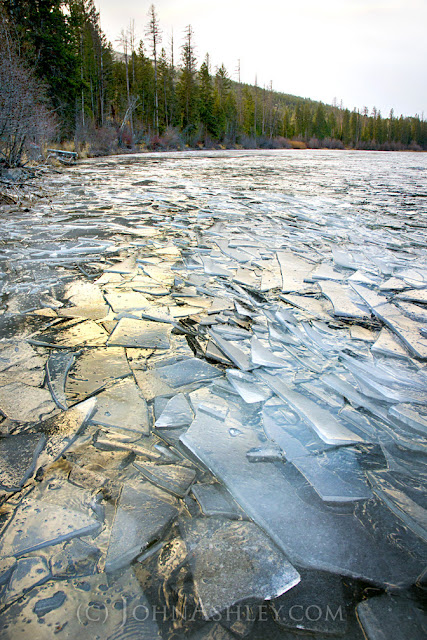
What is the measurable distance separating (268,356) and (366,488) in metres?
0.76

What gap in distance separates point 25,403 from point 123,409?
377mm

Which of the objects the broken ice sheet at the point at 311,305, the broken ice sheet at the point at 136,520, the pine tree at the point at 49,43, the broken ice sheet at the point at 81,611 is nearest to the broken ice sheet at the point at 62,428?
the broken ice sheet at the point at 136,520

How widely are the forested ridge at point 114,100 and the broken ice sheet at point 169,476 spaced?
26.3ft

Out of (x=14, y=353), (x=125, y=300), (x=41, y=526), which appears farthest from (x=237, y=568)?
(x=125, y=300)

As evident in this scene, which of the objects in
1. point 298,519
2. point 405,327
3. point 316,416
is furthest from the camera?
point 405,327

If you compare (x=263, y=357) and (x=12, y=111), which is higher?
(x=12, y=111)

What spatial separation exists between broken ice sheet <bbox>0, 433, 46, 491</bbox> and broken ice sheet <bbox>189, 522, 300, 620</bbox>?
0.55m

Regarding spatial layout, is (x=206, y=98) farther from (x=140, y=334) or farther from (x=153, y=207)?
(x=140, y=334)

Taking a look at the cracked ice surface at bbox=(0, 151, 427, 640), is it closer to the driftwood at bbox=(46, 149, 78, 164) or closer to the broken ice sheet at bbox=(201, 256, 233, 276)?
the broken ice sheet at bbox=(201, 256, 233, 276)

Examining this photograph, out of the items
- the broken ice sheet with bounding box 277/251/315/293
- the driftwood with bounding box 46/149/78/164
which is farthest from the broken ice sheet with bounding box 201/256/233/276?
the driftwood with bounding box 46/149/78/164

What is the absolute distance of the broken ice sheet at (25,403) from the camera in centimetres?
131

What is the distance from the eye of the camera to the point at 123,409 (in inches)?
53.5

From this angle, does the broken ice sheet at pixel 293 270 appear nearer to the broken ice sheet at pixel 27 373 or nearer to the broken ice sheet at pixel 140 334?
the broken ice sheet at pixel 140 334

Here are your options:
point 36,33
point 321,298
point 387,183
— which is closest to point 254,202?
point 321,298
